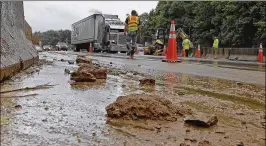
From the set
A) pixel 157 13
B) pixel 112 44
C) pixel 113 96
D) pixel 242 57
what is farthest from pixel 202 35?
pixel 113 96

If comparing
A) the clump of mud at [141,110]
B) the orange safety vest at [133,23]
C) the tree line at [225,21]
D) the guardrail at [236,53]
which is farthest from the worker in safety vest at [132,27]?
the tree line at [225,21]

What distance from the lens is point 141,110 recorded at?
2740mm

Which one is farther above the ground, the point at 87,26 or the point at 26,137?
the point at 87,26

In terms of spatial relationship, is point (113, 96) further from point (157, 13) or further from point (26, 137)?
point (157, 13)

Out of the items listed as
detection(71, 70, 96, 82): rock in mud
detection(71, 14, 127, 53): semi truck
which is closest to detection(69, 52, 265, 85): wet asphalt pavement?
detection(71, 70, 96, 82): rock in mud

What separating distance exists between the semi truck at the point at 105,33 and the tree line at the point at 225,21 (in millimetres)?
9204

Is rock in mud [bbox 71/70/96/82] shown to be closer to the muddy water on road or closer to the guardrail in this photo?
the muddy water on road

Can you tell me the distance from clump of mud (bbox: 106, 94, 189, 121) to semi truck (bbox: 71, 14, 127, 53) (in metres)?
30.0

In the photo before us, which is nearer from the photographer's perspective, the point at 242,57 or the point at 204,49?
the point at 242,57

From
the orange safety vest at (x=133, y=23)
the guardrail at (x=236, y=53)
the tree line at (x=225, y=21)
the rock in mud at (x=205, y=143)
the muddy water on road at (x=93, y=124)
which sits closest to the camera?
the muddy water on road at (x=93, y=124)

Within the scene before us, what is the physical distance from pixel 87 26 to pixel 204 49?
1405 centimetres

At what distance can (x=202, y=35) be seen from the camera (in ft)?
124

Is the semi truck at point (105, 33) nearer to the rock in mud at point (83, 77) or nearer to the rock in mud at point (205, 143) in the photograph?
the rock in mud at point (83, 77)

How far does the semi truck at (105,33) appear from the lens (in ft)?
108
